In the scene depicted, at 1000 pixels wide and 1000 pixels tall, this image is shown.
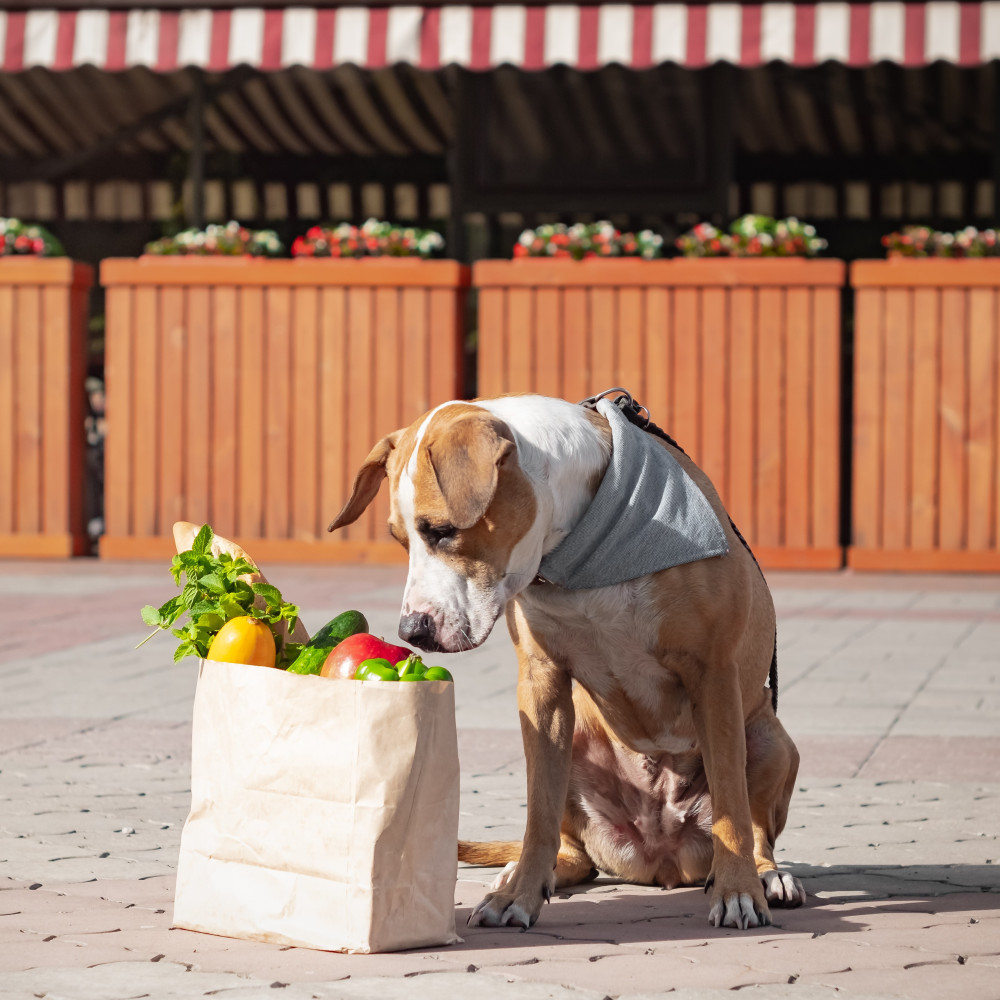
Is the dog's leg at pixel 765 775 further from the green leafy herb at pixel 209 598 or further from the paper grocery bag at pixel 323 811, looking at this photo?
the green leafy herb at pixel 209 598

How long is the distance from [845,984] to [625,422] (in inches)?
47.8

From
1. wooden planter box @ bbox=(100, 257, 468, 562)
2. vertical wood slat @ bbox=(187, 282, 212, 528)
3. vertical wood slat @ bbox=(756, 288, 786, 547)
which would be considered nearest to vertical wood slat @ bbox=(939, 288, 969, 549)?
vertical wood slat @ bbox=(756, 288, 786, 547)

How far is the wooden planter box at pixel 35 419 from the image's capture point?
1062cm

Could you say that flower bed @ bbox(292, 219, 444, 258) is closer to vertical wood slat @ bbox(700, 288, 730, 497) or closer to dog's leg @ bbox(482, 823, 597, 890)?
vertical wood slat @ bbox(700, 288, 730, 497)

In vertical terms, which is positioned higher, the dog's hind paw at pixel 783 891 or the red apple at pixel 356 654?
the red apple at pixel 356 654

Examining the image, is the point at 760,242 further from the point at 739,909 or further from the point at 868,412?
the point at 739,909

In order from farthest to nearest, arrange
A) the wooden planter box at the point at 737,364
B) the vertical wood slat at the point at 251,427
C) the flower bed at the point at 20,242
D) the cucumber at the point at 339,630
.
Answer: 1. the flower bed at the point at 20,242
2. the vertical wood slat at the point at 251,427
3. the wooden planter box at the point at 737,364
4. the cucumber at the point at 339,630

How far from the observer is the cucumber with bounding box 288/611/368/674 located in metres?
3.23

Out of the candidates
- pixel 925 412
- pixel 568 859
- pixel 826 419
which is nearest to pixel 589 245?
pixel 826 419

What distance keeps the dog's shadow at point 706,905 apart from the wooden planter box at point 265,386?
21.8 feet

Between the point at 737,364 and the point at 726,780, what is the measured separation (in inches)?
274

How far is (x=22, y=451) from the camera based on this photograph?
1066 cm

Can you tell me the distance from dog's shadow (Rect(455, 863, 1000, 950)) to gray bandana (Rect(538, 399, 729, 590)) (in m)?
0.68

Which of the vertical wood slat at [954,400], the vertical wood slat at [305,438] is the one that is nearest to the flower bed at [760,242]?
the vertical wood slat at [954,400]
